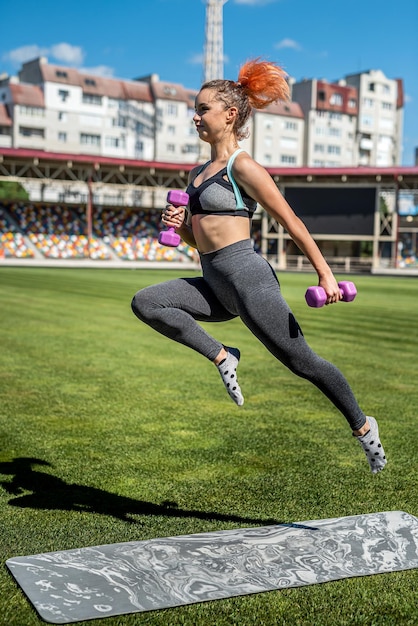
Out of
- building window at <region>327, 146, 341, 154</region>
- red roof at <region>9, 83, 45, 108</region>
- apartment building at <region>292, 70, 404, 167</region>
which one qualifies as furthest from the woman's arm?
building window at <region>327, 146, 341, 154</region>

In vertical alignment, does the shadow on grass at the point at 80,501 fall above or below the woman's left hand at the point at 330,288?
below

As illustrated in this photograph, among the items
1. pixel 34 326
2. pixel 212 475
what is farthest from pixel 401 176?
pixel 212 475

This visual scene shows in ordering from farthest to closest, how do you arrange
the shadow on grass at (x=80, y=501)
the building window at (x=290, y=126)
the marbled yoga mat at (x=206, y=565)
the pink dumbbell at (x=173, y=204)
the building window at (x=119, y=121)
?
1. the building window at (x=290, y=126)
2. the building window at (x=119, y=121)
3. the shadow on grass at (x=80, y=501)
4. the pink dumbbell at (x=173, y=204)
5. the marbled yoga mat at (x=206, y=565)

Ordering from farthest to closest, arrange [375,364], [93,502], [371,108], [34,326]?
[371,108] → [34,326] → [375,364] → [93,502]

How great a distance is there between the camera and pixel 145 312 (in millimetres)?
3709

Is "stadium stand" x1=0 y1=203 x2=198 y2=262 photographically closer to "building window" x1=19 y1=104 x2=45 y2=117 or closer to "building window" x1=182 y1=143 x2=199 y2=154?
"building window" x1=19 y1=104 x2=45 y2=117

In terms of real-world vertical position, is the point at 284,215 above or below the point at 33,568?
above

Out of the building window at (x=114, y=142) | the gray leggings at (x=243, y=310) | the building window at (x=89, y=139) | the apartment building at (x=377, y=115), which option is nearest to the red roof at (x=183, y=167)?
the building window at (x=89, y=139)

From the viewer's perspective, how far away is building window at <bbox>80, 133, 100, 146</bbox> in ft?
250

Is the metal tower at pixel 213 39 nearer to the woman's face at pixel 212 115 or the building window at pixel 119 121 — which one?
the building window at pixel 119 121

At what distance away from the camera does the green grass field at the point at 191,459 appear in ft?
9.78

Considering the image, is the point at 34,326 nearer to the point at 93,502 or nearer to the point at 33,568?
the point at 93,502

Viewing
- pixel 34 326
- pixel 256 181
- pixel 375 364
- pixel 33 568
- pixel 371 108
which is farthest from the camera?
pixel 371 108

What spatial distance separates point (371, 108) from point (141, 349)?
291 ft
